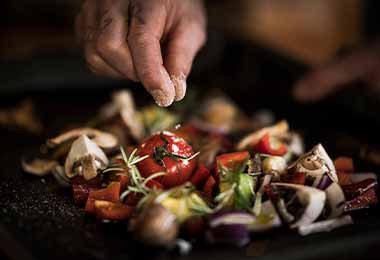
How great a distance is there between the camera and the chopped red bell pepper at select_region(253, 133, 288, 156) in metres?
3.00

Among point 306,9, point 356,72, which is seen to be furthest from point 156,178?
point 306,9

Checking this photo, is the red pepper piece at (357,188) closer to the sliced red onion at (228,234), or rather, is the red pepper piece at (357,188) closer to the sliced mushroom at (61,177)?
the sliced red onion at (228,234)

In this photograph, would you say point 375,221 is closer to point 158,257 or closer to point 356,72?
point 158,257

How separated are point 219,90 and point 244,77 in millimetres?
298

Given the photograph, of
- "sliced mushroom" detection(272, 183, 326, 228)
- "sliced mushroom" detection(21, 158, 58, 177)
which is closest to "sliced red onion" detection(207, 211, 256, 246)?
"sliced mushroom" detection(272, 183, 326, 228)

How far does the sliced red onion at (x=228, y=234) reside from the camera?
2.30 meters

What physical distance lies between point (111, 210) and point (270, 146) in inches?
33.3

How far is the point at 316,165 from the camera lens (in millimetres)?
2688

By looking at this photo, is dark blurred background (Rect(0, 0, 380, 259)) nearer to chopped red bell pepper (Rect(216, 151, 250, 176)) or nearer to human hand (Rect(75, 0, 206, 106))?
chopped red bell pepper (Rect(216, 151, 250, 176))

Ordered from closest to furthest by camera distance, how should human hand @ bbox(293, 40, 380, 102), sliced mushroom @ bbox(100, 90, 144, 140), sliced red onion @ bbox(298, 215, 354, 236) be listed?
sliced red onion @ bbox(298, 215, 354, 236)
sliced mushroom @ bbox(100, 90, 144, 140)
human hand @ bbox(293, 40, 380, 102)

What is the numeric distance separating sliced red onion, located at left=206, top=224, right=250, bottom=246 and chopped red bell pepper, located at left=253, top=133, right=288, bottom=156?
0.73m

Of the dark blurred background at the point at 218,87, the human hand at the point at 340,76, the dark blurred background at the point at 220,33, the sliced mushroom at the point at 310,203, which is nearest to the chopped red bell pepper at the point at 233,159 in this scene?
the sliced mushroom at the point at 310,203

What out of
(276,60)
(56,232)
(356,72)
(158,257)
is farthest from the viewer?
(276,60)

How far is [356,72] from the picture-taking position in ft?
13.8
